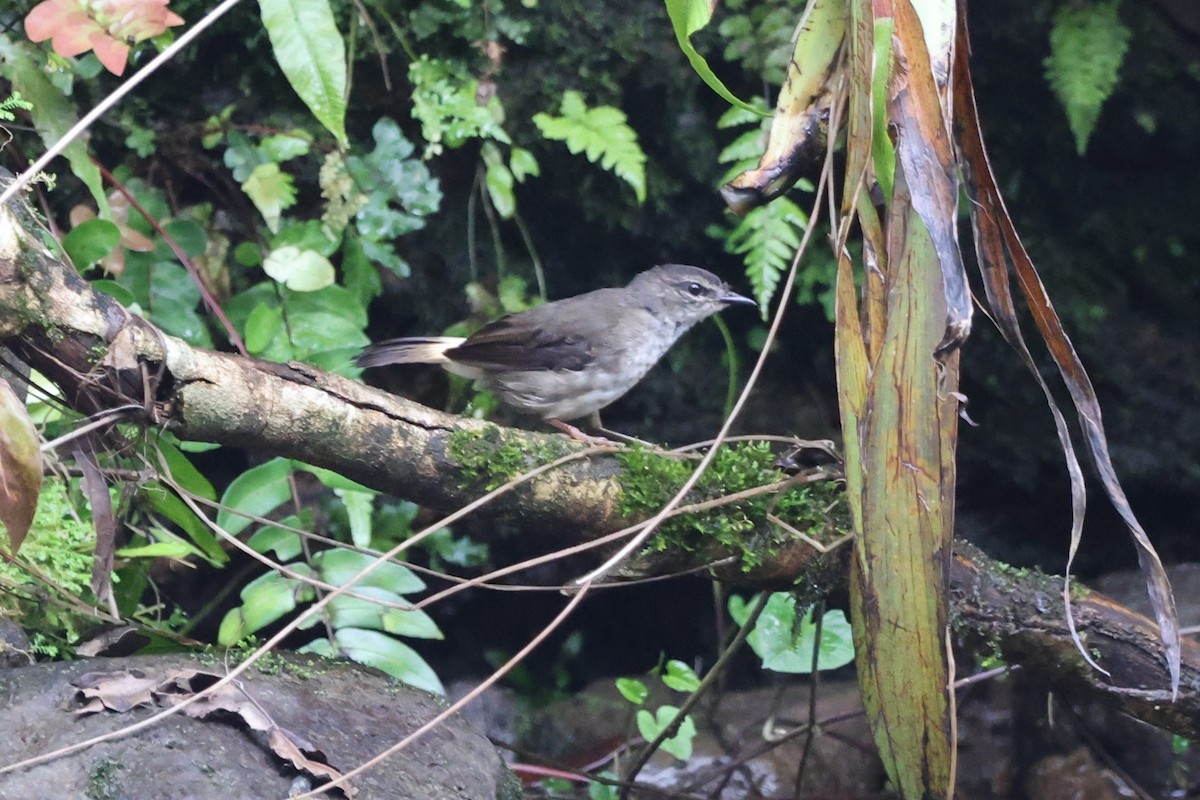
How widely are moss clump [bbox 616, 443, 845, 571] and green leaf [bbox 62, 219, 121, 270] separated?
159cm

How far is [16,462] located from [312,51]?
59.6 inches

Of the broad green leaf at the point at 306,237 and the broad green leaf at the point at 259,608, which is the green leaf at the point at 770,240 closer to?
the broad green leaf at the point at 306,237

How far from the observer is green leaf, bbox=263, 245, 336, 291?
357 cm

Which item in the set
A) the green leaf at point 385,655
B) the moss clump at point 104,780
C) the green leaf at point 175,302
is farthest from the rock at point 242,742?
the green leaf at point 175,302

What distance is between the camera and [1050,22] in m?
4.01

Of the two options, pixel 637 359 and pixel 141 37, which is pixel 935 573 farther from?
pixel 141 37

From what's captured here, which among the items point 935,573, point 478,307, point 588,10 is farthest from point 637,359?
point 935,573

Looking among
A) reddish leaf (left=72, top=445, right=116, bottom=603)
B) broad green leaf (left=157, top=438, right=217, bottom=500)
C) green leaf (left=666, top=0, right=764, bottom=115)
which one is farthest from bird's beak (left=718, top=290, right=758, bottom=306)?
reddish leaf (left=72, top=445, right=116, bottom=603)

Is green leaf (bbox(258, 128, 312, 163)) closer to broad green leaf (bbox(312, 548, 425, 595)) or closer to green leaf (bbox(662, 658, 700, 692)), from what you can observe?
broad green leaf (bbox(312, 548, 425, 595))

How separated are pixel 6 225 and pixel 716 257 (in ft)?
10.6

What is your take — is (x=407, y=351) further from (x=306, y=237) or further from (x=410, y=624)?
(x=410, y=624)

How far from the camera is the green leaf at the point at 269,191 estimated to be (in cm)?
377

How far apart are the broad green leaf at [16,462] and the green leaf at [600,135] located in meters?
2.46

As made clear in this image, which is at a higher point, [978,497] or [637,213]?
[637,213]
